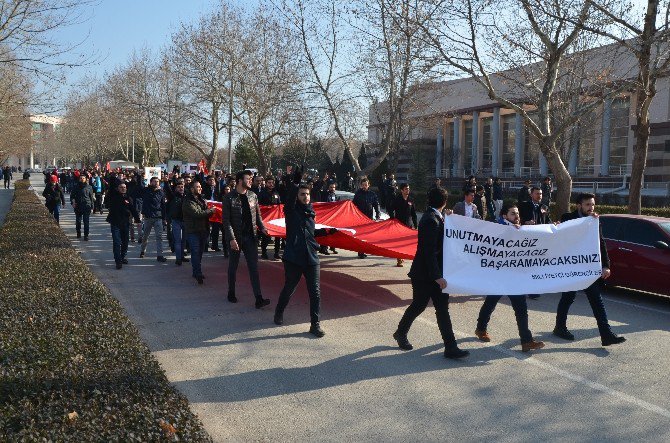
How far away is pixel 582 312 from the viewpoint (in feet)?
30.3

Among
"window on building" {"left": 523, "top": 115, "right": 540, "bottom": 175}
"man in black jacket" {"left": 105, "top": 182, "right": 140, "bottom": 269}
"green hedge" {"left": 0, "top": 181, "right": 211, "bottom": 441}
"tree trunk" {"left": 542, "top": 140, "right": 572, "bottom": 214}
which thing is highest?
"window on building" {"left": 523, "top": 115, "right": 540, "bottom": 175}

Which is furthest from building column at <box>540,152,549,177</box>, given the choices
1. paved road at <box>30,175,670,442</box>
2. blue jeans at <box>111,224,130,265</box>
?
blue jeans at <box>111,224,130,265</box>

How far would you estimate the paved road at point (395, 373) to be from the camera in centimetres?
502

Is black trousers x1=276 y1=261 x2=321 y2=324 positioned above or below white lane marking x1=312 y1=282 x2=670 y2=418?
above

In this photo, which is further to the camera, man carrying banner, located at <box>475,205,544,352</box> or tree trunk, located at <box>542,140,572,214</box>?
tree trunk, located at <box>542,140,572,214</box>

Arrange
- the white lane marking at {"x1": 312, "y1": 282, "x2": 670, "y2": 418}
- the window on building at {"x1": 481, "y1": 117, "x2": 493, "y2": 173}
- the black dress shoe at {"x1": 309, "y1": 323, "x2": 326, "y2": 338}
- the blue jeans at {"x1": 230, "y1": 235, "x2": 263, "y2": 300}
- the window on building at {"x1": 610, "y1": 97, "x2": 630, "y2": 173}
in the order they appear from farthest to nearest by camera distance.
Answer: the window on building at {"x1": 481, "y1": 117, "x2": 493, "y2": 173} → the window on building at {"x1": 610, "y1": 97, "x2": 630, "y2": 173} → the blue jeans at {"x1": 230, "y1": 235, "x2": 263, "y2": 300} → the black dress shoe at {"x1": 309, "y1": 323, "x2": 326, "y2": 338} → the white lane marking at {"x1": 312, "y1": 282, "x2": 670, "y2": 418}

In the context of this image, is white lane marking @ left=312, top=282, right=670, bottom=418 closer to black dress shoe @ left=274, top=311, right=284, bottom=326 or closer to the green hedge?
black dress shoe @ left=274, top=311, right=284, bottom=326

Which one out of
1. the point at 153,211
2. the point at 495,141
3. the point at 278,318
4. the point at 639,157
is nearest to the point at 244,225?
the point at 278,318

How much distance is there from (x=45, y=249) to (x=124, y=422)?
330 inches

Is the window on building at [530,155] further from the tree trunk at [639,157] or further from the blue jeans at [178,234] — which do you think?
the blue jeans at [178,234]

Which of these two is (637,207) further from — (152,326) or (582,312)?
(152,326)

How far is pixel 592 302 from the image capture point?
7.45m

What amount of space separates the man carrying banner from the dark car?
10.4ft

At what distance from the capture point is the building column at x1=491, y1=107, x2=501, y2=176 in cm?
4894
